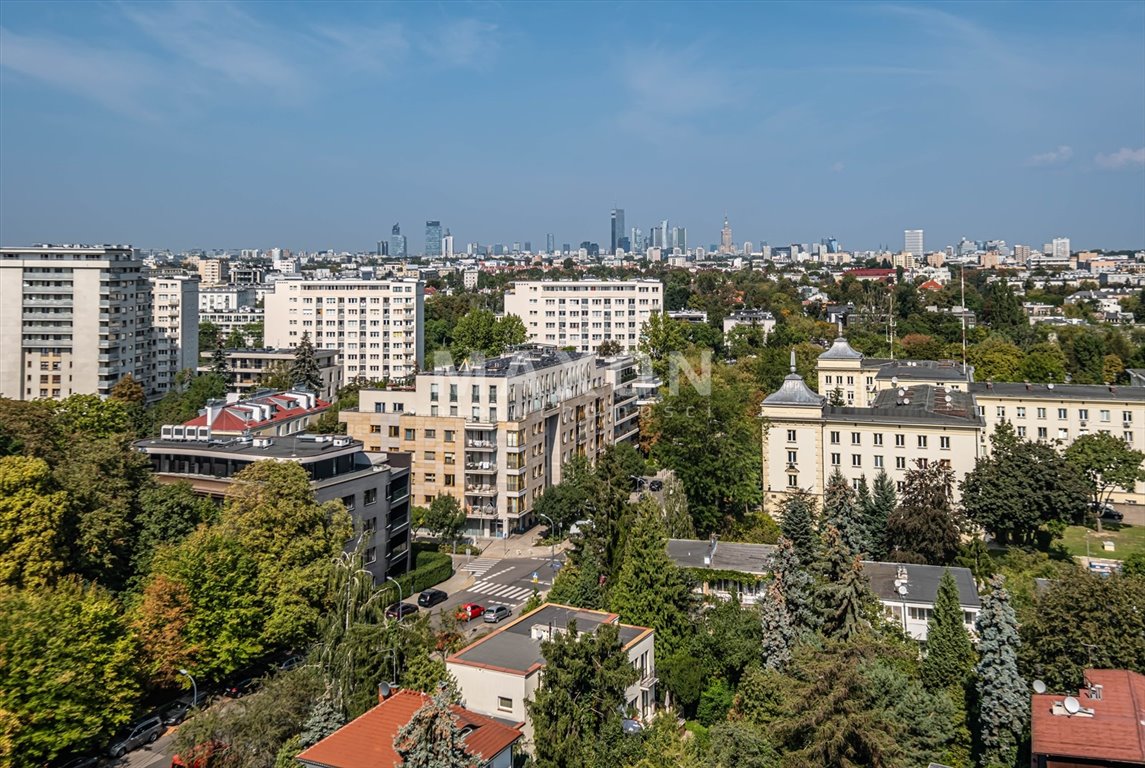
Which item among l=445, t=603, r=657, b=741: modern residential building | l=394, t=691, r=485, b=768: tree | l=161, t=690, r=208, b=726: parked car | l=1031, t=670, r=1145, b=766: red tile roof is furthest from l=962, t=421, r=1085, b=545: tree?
l=161, t=690, r=208, b=726: parked car

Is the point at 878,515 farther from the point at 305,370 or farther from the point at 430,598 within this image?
the point at 305,370

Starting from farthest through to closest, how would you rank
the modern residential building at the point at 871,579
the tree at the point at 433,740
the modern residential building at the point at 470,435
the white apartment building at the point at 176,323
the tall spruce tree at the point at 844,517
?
the white apartment building at the point at 176,323
the modern residential building at the point at 470,435
the tall spruce tree at the point at 844,517
the modern residential building at the point at 871,579
the tree at the point at 433,740

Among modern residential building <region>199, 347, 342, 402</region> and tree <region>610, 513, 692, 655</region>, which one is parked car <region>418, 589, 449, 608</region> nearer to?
tree <region>610, 513, 692, 655</region>

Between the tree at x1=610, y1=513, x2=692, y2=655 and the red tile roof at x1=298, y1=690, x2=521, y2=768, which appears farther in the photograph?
the tree at x1=610, y1=513, x2=692, y2=655

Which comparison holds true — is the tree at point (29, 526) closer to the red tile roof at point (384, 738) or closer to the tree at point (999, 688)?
the red tile roof at point (384, 738)

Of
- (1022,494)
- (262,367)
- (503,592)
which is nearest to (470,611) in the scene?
(503,592)

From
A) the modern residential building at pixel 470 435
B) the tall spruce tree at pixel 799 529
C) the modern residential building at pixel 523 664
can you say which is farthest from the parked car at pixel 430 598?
the tall spruce tree at pixel 799 529
